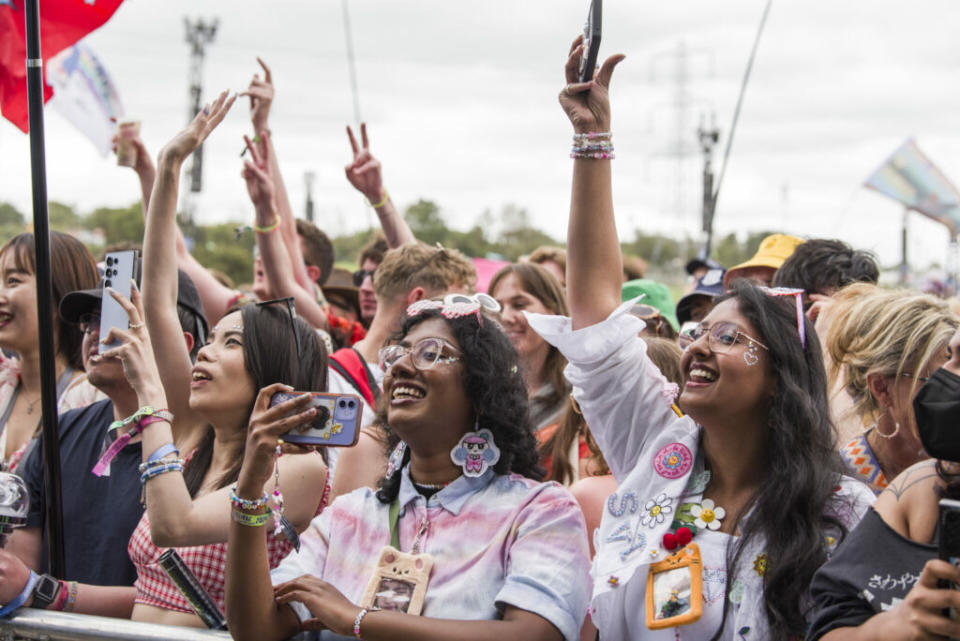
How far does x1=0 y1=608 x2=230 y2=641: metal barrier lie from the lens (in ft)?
8.13

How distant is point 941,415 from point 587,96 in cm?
133

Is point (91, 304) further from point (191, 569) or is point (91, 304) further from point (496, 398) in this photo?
point (496, 398)

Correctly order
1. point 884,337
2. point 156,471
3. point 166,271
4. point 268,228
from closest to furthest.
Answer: point 156,471 → point 884,337 → point 166,271 → point 268,228

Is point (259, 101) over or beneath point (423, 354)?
over

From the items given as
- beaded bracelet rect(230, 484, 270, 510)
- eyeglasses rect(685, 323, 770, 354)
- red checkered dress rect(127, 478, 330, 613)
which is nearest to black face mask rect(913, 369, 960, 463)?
eyeglasses rect(685, 323, 770, 354)

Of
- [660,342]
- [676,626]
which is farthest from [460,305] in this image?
[676,626]

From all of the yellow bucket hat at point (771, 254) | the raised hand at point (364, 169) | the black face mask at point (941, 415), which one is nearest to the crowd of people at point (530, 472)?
the black face mask at point (941, 415)

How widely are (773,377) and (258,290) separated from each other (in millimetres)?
3313

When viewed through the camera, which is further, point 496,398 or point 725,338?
point 496,398

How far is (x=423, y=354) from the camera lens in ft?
9.12

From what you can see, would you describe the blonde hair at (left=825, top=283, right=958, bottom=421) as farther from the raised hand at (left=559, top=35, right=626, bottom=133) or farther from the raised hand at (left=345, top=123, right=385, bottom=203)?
the raised hand at (left=345, top=123, right=385, bottom=203)

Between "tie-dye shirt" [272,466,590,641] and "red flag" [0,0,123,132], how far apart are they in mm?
2185

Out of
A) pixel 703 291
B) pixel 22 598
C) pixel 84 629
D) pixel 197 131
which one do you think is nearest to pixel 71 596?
pixel 22 598

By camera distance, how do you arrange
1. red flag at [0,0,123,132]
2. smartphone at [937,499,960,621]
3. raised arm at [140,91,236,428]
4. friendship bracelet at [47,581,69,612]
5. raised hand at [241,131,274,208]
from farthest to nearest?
raised hand at [241,131,274,208]
red flag at [0,0,123,132]
raised arm at [140,91,236,428]
friendship bracelet at [47,581,69,612]
smartphone at [937,499,960,621]
